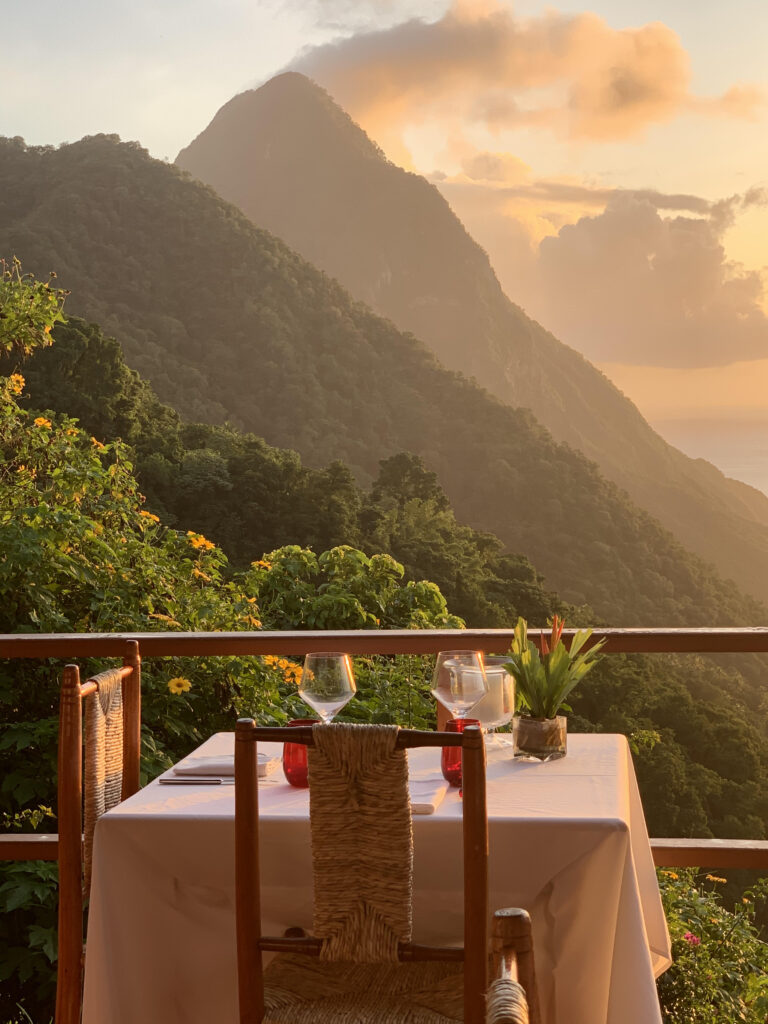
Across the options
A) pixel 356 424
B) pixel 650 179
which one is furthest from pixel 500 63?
pixel 356 424

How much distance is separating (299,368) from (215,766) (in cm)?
3117

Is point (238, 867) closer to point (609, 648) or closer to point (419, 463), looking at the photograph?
point (609, 648)

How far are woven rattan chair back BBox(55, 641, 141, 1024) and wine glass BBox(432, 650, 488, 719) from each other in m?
0.64

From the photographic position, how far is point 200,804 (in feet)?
6.02

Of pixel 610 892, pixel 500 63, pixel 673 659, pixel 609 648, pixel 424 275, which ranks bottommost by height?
pixel 673 659

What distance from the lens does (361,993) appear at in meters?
1.66

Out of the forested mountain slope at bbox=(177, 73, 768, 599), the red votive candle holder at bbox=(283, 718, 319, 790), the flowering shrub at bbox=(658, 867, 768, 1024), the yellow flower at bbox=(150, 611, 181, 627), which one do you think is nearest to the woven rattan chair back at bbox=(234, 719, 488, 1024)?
the red votive candle holder at bbox=(283, 718, 319, 790)

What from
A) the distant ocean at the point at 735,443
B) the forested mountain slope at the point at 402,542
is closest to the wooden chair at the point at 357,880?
the forested mountain slope at the point at 402,542

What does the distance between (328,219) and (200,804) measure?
51.1 meters

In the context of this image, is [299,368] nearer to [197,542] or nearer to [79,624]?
[197,542]

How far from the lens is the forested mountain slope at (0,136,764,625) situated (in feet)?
97.9

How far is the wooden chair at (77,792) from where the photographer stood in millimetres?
1954

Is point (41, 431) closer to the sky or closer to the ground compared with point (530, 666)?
closer to the sky

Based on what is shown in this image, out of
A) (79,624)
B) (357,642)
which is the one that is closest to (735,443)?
(79,624)
